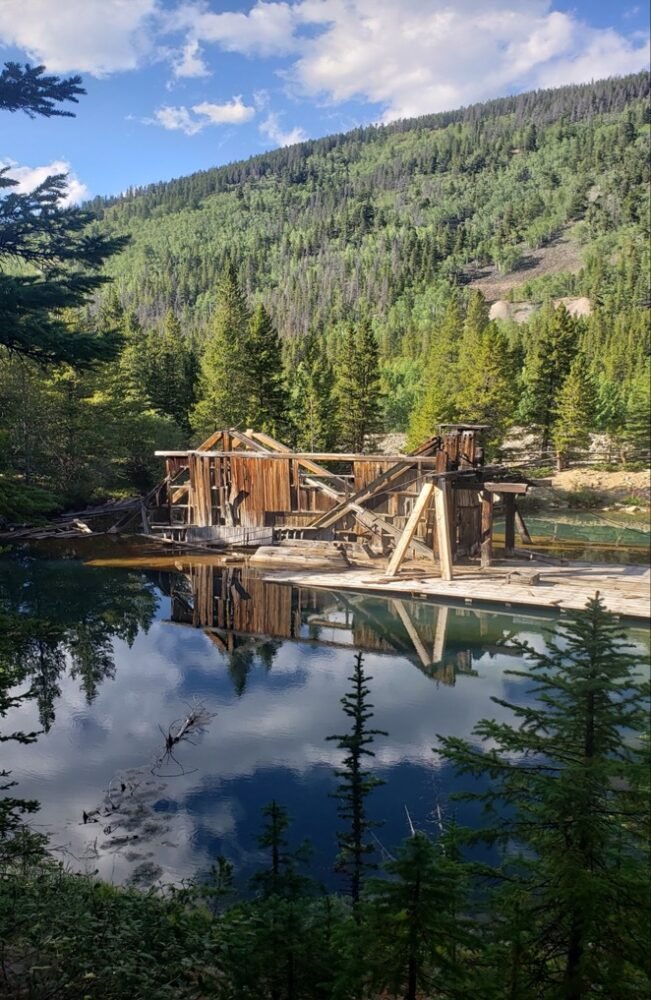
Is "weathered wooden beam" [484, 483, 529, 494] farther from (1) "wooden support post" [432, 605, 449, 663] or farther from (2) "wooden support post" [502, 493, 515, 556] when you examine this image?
(1) "wooden support post" [432, 605, 449, 663]

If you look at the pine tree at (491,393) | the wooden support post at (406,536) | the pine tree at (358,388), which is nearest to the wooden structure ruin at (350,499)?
the wooden support post at (406,536)

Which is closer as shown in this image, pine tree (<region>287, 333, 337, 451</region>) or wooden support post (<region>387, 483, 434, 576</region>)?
wooden support post (<region>387, 483, 434, 576</region>)

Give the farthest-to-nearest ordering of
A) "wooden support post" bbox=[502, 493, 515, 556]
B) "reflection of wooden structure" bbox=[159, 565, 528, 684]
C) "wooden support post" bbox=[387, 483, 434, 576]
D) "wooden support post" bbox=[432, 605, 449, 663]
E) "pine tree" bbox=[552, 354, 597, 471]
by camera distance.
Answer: "pine tree" bbox=[552, 354, 597, 471], "wooden support post" bbox=[502, 493, 515, 556], "wooden support post" bbox=[387, 483, 434, 576], "reflection of wooden structure" bbox=[159, 565, 528, 684], "wooden support post" bbox=[432, 605, 449, 663]

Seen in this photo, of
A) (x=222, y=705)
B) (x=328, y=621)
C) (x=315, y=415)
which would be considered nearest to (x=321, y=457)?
(x=328, y=621)

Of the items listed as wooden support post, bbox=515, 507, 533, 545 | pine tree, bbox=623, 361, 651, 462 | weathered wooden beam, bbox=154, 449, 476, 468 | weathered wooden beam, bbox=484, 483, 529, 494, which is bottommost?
wooden support post, bbox=515, 507, 533, 545

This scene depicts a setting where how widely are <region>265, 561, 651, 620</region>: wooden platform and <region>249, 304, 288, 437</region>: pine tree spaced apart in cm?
2098

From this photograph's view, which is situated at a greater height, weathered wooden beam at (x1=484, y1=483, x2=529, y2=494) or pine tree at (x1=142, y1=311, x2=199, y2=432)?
pine tree at (x1=142, y1=311, x2=199, y2=432)

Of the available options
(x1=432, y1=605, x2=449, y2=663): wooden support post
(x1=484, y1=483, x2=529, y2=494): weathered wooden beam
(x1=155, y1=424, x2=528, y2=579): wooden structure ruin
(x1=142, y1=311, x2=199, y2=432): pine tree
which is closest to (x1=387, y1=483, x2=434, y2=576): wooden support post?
(x1=155, y1=424, x2=528, y2=579): wooden structure ruin

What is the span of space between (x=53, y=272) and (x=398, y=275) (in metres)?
155

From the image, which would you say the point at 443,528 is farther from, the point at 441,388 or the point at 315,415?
the point at 441,388

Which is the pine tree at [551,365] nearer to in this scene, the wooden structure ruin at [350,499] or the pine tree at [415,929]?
the wooden structure ruin at [350,499]

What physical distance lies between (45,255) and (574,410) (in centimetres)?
4075

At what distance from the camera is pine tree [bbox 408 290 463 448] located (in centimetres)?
4481

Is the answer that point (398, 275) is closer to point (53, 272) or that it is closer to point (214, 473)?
point (214, 473)
